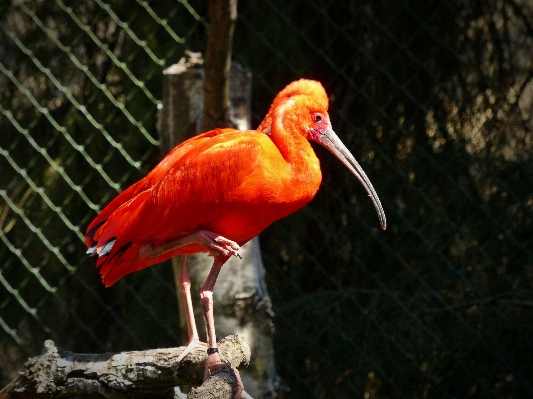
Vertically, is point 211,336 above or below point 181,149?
below

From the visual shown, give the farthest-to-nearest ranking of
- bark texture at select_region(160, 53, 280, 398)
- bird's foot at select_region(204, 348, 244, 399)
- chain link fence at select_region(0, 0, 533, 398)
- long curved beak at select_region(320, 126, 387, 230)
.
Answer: chain link fence at select_region(0, 0, 533, 398) < bark texture at select_region(160, 53, 280, 398) < long curved beak at select_region(320, 126, 387, 230) < bird's foot at select_region(204, 348, 244, 399)

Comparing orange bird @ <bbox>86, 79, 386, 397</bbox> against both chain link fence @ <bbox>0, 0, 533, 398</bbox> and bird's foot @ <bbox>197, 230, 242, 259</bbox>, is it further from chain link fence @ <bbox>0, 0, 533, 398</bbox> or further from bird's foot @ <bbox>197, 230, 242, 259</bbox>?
chain link fence @ <bbox>0, 0, 533, 398</bbox>

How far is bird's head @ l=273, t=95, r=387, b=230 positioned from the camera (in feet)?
6.03


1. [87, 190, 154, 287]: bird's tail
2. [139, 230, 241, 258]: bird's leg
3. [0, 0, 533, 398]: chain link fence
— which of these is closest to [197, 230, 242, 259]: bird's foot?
[139, 230, 241, 258]: bird's leg

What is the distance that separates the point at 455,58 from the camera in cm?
249

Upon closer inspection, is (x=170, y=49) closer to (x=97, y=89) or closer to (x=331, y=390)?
(x=97, y=89)

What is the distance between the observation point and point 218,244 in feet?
5.70

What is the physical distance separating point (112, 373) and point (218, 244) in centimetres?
33

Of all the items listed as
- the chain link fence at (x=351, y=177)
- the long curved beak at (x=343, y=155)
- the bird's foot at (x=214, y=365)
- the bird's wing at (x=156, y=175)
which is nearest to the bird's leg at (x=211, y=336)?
the bird's foot at (x=214, y=365)

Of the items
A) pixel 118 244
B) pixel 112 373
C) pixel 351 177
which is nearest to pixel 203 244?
pixel 118 244

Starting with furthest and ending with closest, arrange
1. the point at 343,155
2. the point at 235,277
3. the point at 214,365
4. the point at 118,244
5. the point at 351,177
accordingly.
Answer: the point at 351,177 → the point at 235,277 → the point at 343,155 → the point at 118,244 → the point at 214,365

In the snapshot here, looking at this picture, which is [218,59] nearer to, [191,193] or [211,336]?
[191,193]

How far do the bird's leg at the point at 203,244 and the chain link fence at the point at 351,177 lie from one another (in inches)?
26.9

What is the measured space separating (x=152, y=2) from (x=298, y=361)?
3.50 ft
